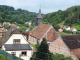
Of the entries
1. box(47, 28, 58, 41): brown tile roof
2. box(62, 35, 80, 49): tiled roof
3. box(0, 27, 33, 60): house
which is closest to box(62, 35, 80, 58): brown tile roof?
box(62, 35, 80, 49): tiled roof

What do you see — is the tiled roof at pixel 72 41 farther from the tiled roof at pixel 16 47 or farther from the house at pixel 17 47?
the tiled roof at pixel 16 47

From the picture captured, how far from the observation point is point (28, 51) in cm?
1950

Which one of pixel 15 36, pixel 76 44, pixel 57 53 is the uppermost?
pixel 15 36

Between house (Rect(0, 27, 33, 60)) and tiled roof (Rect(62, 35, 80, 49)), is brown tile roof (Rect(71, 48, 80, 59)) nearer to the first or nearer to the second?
tiled roof (Rect(62, 35, 80, 49))

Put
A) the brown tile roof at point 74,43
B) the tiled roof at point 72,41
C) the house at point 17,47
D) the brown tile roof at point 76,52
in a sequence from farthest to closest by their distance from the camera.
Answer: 1. the tiled roof at point 72,41
2. the brown tile roof at point 74,43
3. the brown tile roof at point 76,52
4. the house at point 17,47

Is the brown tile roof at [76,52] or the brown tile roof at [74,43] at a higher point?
the brown tile roof at [74,43]

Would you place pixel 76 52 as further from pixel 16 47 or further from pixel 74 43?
pixel 16 47

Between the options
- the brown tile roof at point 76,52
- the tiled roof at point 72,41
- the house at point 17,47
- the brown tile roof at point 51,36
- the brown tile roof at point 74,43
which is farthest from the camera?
the brown tile roof at point 51,36

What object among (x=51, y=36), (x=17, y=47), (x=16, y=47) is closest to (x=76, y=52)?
(x=17, y=47)

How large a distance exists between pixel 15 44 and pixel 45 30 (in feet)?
44.8

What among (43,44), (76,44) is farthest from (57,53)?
(43,44)

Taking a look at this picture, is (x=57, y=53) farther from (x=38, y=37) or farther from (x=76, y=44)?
(x=38, y=37)

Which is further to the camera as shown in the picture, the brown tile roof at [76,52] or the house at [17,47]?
the brown tile roof at [76,52]

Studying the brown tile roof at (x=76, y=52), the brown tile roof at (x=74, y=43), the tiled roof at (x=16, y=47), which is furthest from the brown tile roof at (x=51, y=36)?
the tiled roof at (x=16, y=47)
